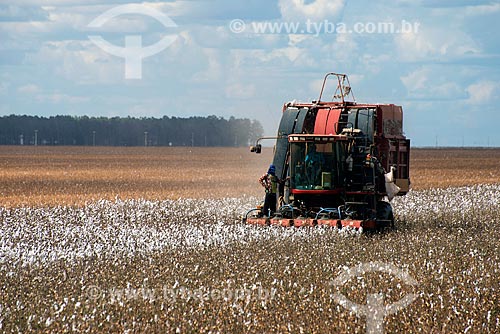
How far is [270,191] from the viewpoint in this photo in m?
16.8

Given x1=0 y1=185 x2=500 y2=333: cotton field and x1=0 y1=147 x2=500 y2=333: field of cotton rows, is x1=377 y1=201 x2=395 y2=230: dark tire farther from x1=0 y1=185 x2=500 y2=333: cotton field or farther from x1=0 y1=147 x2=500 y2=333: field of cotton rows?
x1=0 y1=185 x2=500 y2=333: cotton field

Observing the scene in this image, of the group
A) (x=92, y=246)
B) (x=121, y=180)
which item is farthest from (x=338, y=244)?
(x=121, y=180)

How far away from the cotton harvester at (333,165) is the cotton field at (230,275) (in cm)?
83

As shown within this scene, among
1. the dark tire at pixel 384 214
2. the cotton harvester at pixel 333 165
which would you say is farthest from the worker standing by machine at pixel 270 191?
the dark tire at pixel 384 214

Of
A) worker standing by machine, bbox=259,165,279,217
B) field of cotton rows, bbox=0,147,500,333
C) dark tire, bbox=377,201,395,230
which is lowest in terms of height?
field of cotton rows, bbox=0,147,500,333

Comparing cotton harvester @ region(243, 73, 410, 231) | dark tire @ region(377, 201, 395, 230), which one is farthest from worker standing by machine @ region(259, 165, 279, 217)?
dark tire @ region(377, 201, 395, 230)

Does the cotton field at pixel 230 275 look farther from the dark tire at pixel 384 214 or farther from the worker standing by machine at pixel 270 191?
the worker standing by machine at pixel 270 191

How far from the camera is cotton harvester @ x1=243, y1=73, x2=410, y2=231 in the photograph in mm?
16359

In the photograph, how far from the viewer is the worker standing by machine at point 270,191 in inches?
657

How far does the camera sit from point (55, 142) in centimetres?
17112

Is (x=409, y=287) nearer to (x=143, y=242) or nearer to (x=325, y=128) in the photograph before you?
(x=143, y=242)

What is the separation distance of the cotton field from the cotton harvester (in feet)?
2.72

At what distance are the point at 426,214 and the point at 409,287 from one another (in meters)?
9.87

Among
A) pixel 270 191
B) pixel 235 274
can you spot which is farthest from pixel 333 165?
pixel 235 274
